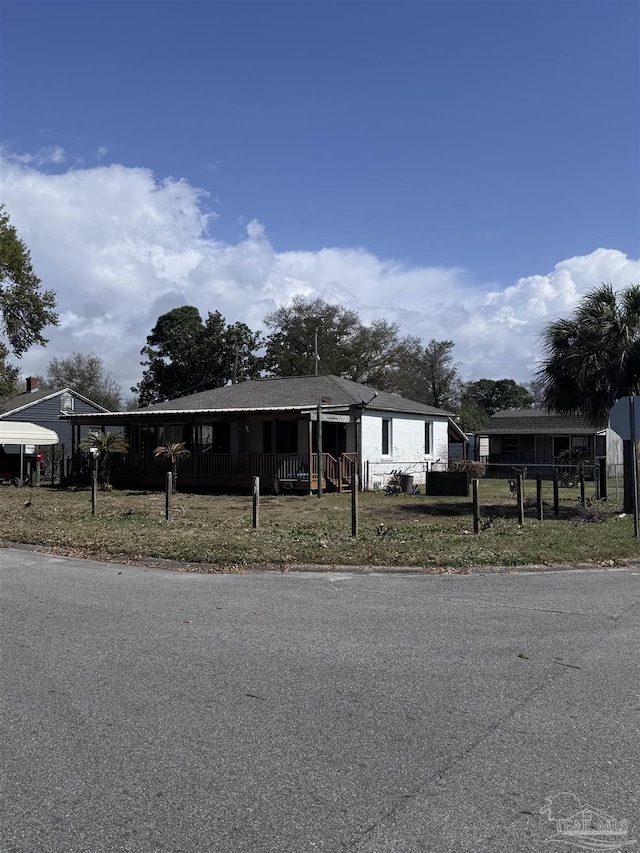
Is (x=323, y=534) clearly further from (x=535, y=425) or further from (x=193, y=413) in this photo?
(x=535, y=425)

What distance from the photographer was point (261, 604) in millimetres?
7434

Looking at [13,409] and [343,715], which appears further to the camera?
[13,409]

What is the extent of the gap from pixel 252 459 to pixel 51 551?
13392mm

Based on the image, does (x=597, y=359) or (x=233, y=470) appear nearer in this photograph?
(x=597, y=359)

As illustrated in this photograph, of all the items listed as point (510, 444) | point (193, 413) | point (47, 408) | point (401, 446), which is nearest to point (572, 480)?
point (401, 446)

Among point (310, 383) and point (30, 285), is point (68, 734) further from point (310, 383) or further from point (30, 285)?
point (30, 285)

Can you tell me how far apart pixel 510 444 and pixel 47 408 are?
90.4 ft

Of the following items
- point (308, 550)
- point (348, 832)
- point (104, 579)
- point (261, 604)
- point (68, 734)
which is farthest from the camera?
point (308, 550)

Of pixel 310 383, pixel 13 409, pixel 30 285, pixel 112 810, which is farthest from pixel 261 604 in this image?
pixel 13 409

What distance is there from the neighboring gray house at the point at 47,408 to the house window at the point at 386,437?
72.5ft

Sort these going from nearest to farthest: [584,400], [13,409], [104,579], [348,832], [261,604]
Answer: [348,832]
[261,604]
[104,579]
[584,400]
[13,409]

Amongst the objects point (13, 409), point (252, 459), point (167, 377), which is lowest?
point (252, 459)

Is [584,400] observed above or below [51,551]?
above

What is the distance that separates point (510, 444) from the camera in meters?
38.9
